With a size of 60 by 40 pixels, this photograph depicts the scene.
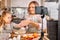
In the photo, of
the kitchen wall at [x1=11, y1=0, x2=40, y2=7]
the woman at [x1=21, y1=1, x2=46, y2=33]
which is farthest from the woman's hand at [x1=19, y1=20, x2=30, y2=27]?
the kitchen wall at [x1=11, y1=0, x2=40, y2=7]

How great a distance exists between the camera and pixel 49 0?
3.69 feet

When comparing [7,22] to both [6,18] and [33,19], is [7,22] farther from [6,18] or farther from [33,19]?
[33,19]

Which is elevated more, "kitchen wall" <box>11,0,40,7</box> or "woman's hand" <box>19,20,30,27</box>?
"kitchen wall" <box>11,0,40,7</box>

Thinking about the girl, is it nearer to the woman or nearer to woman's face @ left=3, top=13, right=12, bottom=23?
woman's face @ left=3, top=13, right=12, bottom=23

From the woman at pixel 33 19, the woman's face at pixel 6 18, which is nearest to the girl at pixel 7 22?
the woman's face at pixel 6 18

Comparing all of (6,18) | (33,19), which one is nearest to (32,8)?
(33,19)

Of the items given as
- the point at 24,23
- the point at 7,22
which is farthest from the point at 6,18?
the point at 24,23

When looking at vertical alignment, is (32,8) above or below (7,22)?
above

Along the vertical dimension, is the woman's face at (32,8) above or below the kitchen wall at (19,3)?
below

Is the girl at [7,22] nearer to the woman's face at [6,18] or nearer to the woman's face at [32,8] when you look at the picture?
the woman's face at [6,18]

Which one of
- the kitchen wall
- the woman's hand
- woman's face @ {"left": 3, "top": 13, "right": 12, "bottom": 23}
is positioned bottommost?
the woman's hand

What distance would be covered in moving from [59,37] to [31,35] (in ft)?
0.70

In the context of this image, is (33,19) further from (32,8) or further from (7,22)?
(7,22)

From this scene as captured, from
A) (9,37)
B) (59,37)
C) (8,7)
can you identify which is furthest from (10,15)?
(59,37)
